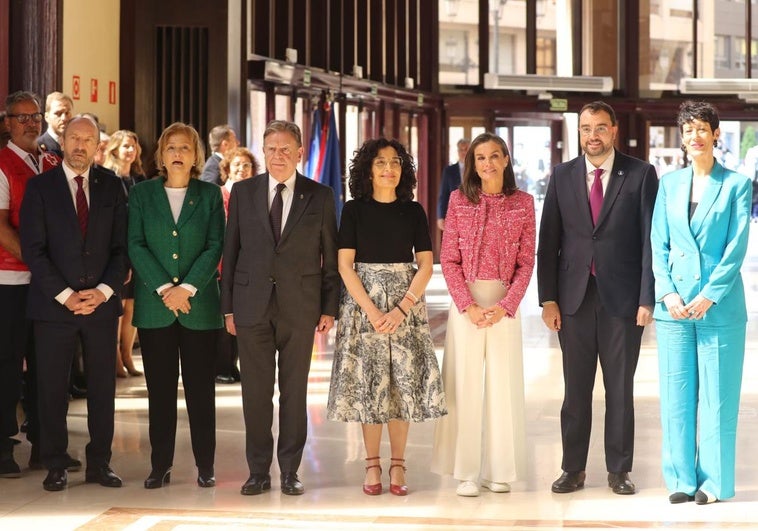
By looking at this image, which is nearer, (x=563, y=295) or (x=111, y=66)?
(x=563, y=295)

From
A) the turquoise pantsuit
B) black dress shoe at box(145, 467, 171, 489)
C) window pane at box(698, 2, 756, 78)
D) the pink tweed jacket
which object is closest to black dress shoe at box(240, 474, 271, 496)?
black dress shoe at box(145, 467, 171, 489)

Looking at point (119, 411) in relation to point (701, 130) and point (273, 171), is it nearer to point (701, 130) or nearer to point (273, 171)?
point (273, 171)

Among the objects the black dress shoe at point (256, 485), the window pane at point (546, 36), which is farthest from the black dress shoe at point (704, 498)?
the window pane at point (546, 36)

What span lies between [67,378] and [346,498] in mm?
1378

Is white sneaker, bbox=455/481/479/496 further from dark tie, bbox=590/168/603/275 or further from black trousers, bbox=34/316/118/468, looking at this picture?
black trousers, bbox=34/316/118/468

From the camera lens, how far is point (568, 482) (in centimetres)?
522

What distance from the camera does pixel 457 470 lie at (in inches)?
203

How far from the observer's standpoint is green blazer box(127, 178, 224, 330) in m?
5.20

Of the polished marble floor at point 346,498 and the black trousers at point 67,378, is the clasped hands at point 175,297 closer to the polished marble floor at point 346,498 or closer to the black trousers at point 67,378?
the black trousers at point 67,378

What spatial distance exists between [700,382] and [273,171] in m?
2.04

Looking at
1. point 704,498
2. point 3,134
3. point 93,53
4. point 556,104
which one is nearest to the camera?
point 704,498

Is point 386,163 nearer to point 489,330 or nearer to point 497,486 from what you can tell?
point 489,330

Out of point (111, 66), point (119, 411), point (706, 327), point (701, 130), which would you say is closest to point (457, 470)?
point (706, 327)

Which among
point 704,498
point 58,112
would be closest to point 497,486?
point 704,498
